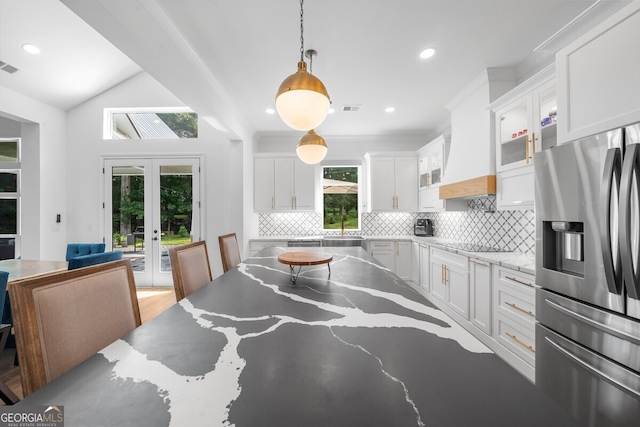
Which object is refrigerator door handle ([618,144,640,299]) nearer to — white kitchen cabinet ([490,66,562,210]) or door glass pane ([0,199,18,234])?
white kitchen cabinet ([490,66,562,210])

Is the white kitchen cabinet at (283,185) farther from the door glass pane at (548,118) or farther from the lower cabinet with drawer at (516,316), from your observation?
the door glass pane at (548,118)

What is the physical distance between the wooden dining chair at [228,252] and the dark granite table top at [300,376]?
3.80ft

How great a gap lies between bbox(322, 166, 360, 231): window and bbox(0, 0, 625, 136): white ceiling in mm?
1397

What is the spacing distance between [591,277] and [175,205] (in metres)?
5.04

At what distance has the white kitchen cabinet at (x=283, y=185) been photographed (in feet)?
14.8

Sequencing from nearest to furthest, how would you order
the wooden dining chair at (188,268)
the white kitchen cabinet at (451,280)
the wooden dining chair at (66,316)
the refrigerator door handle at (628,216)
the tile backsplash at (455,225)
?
the wooden dining chair at (66,316)
the refrigerator door handle at (628,216)
the wooden dining chair at (188,268)
the tile backsplash at (455,225)
the white kitchen cabinet at (451,280)

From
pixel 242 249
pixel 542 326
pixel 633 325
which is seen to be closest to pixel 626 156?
pixel 633 325

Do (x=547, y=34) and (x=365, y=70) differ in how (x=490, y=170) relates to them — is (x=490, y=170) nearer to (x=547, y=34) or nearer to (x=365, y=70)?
(x=547, y=34)

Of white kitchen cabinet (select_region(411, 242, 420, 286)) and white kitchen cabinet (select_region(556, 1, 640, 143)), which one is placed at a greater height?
white kitchen cabinet (select_region(556, 1, 640, 143))

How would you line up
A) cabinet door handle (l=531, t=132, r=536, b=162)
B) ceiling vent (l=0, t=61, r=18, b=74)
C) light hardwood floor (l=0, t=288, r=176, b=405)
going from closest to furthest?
light hardwood floor (l=0, t=288, r=176, b=405) < cabinet door handle (l=531, t=132, r=536, b=162) < ceiling vent (l=0, t=61, r=18, b=74)

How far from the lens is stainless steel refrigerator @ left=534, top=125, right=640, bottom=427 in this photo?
3.83 ft

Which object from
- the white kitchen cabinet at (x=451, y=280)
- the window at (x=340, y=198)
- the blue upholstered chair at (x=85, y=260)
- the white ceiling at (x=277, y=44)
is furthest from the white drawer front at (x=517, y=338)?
the blue upholstered chair at (x=85, y=260)

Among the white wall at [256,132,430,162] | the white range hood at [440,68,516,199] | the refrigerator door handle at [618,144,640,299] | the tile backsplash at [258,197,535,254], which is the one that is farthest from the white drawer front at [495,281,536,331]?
the white wall at [256,132,430,162]

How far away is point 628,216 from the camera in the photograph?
1.17 meters
